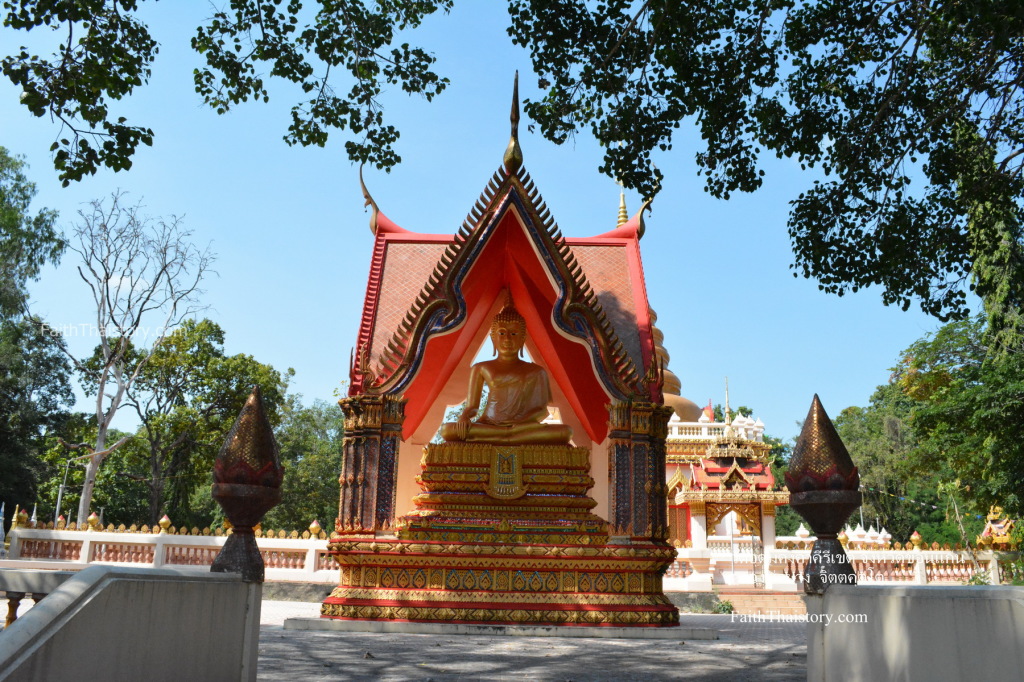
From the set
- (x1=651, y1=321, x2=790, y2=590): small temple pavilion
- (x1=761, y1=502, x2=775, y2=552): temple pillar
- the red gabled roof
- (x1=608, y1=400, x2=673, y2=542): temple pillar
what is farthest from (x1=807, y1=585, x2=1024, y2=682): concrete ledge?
(x1=761, y1=502, x2=775, y2=552): temple pillar

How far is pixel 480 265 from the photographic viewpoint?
32.3 ft

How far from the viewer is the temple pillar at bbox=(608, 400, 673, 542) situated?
8.96 meters

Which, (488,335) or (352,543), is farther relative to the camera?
(488,335)

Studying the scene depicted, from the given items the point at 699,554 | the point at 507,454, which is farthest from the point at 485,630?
the point at 699,554

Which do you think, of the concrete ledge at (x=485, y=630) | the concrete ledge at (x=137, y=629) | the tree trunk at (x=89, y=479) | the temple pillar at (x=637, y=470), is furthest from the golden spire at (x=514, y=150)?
the tree trunk at (x=89, y=479)

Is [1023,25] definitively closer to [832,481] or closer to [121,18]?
[832,481]

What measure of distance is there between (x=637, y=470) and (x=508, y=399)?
7.02 feet

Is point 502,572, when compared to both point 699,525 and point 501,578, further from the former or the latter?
point 699,525

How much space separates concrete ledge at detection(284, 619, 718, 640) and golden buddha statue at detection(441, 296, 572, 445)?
7.68ft

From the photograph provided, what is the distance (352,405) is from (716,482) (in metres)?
14.8

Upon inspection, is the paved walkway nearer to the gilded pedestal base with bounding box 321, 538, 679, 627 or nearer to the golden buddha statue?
the gilded pedestal base with bounding box 321, 538, 679, 627

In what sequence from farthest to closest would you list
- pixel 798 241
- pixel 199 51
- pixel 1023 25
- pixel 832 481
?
pixel 798 241, pixel 199 51, pixel 1023 25, pixel 832 481

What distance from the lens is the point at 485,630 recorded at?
8086mm

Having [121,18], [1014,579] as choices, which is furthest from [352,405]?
[1014,579]
